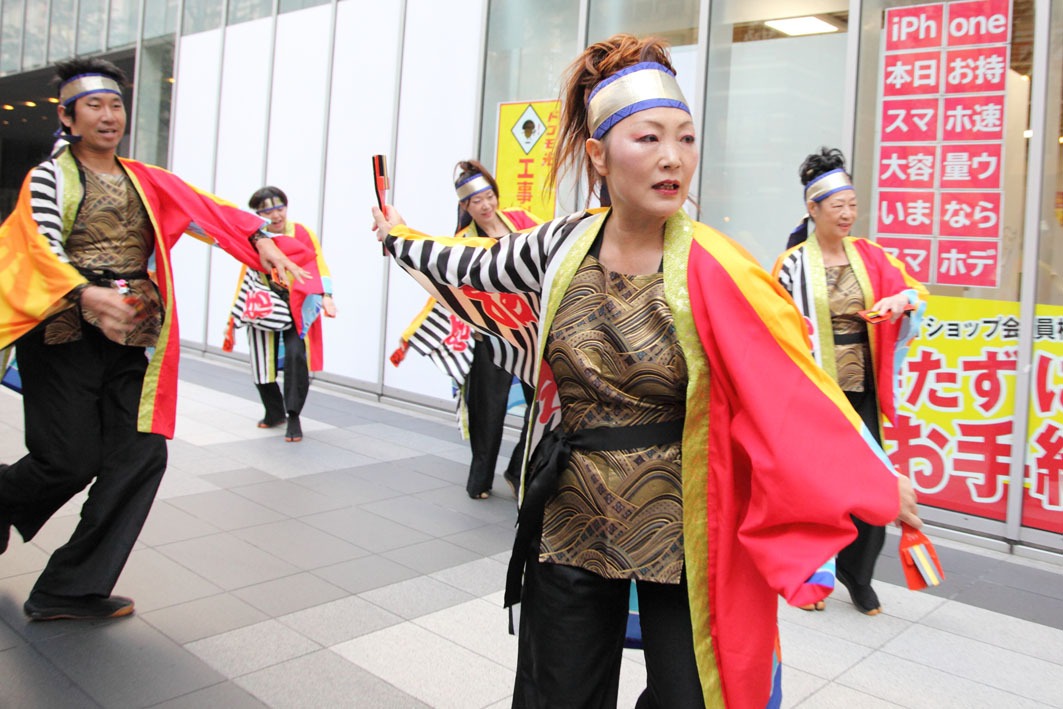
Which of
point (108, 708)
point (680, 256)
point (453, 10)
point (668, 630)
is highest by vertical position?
point (453, 10)

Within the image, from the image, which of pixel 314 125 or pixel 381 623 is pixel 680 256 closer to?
pixel 381 623

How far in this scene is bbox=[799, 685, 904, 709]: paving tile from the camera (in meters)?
3.13

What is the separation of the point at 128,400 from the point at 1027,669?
371 centimetres

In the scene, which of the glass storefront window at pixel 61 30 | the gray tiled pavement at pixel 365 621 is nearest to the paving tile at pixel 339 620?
the gray tiled pavement at pixel 365 621

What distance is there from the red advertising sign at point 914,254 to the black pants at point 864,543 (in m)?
1.67

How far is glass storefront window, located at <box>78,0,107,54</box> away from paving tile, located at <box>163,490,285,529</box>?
11837 mm

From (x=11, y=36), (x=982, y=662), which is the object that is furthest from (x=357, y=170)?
(x=11, y=36)

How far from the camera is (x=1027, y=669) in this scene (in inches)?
140

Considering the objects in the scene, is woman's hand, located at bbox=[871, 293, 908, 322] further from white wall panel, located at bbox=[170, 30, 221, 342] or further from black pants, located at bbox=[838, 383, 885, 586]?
white wall panel, located at bbox=[170, 30, 221, 342]

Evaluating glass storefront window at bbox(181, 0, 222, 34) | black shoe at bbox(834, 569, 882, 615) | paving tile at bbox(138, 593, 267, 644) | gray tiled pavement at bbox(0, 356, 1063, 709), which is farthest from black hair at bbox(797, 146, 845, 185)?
glass storefront window at bbox(181, 0, 222, 34)

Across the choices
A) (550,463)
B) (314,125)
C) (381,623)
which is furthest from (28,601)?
(314,125)

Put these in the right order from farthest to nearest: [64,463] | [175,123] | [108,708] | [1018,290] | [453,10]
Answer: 1. [175,123]
2. [453,10]
3. [1018,290]
4. [64,463]
5. [108,708]

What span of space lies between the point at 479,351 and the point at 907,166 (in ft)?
9.59

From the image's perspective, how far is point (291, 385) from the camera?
23.5ft
